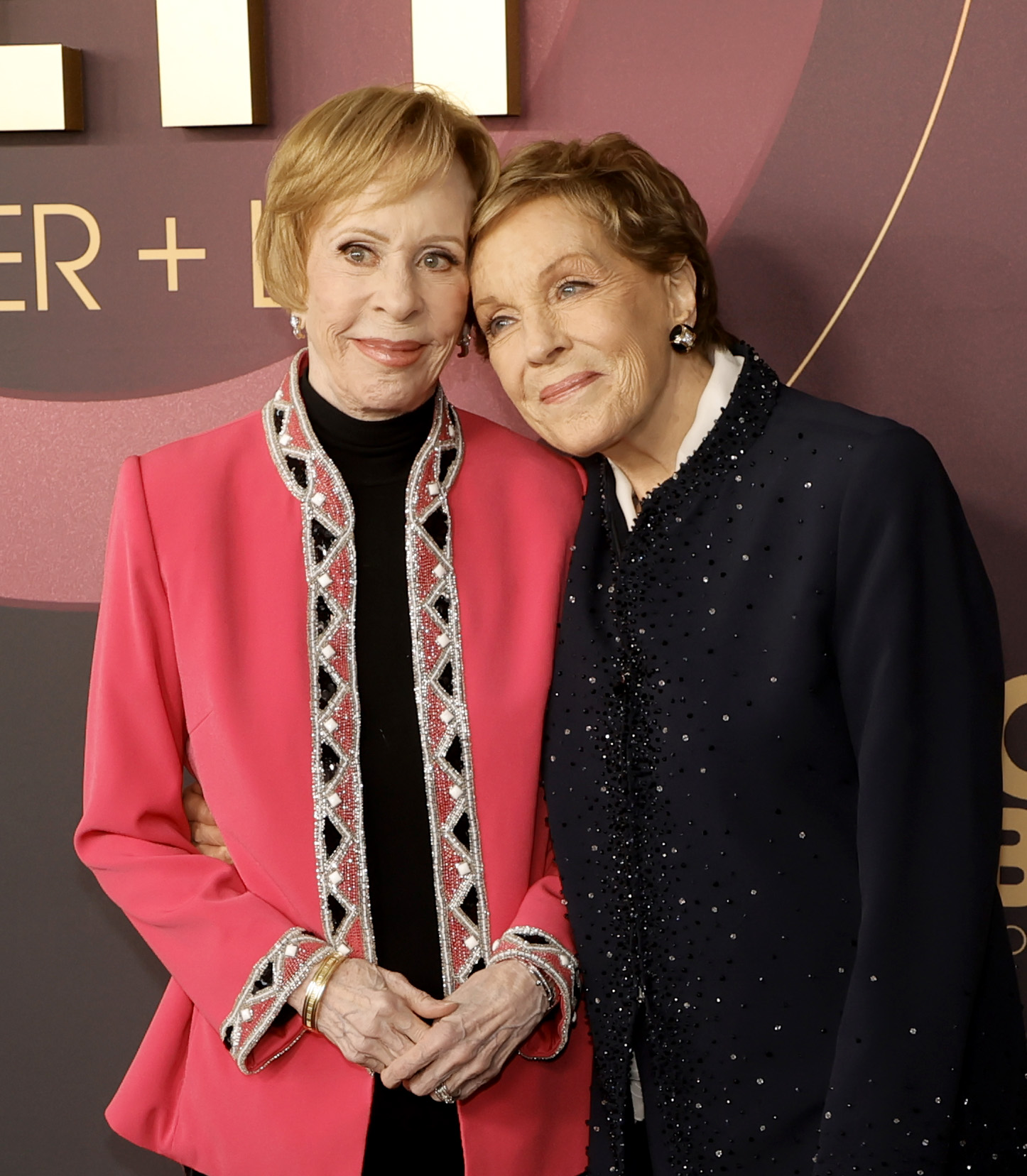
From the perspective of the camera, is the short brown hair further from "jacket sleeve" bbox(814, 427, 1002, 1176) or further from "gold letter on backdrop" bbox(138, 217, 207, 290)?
"gold letter on backdrop" bbox(138, 217, 207, 290)

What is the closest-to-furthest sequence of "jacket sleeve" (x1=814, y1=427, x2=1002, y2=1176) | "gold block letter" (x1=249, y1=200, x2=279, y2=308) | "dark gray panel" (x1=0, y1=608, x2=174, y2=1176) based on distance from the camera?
1. "jacket sleeve" (x1=814, y1=427, x2=1002, y2=1176)
2. "gold block letter" (x1=249, y1=200, x2=279, y2=308)
3. "dark gray panel" (x1=0, y1=608, x2=174, y2=1176)

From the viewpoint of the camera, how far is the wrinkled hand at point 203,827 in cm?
165

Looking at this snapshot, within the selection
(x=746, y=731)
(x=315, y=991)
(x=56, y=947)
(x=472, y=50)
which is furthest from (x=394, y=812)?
(x=472, y=50)

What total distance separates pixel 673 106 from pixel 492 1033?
1488mm

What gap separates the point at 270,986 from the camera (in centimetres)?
149

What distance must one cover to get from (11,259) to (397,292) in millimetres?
974

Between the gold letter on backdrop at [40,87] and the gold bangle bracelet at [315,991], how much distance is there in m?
1.49

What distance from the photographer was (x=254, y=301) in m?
2.16

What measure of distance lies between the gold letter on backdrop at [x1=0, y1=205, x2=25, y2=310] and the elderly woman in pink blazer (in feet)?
2.41

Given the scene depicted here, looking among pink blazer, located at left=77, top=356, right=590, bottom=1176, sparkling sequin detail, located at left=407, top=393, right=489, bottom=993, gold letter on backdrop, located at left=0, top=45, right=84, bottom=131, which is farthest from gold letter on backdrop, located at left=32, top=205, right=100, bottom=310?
sparkling sequin detail, located at left=407, top=393, right=489, bottom=993

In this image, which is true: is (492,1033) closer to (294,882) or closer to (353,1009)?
(353,1009)

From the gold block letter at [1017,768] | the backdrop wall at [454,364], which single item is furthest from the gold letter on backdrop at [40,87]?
the gold block letter at [1017,768]

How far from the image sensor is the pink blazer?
1529mm

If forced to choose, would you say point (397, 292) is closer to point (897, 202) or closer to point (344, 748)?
point (344, 748)
